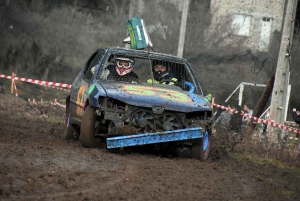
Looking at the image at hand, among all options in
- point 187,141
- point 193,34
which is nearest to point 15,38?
point 193,34

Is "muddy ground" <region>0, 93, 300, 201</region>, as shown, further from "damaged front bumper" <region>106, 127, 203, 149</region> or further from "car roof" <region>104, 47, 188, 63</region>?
"car roof" <region>104, 47, 188, 63</region>

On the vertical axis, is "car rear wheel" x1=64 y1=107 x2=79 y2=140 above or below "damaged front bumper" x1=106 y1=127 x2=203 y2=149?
below

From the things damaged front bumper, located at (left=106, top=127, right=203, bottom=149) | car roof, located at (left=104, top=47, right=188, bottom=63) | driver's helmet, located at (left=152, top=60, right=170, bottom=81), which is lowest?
damaged front bumper, located at (left=106, top=127, right=203, bottom=149)

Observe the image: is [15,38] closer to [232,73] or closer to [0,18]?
[0,18]

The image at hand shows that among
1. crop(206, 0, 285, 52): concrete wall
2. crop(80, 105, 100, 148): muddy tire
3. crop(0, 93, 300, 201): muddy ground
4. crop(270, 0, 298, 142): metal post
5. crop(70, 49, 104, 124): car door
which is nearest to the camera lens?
crop(0, 93, 300, 201): muddy ground

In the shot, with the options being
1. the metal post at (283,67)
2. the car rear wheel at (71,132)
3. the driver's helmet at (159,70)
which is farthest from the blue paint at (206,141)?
the metal post at (283,67)

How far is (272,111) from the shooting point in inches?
715

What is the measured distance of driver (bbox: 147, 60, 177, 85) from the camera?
473 inches

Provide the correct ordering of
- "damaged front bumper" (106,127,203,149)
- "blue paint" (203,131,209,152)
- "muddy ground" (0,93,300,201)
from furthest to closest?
"blue paint" (203,131,209,152), "damaged front bumper" (106,127,203,149), "muddy ground" (0,93,300,201)

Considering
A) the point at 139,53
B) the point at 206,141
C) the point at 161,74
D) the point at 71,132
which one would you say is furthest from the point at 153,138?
the point at 71,132

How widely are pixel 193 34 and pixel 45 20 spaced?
7.85m

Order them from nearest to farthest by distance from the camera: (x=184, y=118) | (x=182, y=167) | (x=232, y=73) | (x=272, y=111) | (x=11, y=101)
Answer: (x=182, y=167) → (x=184, y=118) → (x=272, y=111) → (x=11, y=101) → (x=232, y=73)

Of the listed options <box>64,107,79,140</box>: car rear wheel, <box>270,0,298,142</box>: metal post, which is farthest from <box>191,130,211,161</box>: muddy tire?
<box>270,0,298,142</box>: metal post

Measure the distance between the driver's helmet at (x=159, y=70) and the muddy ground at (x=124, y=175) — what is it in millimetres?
1325
